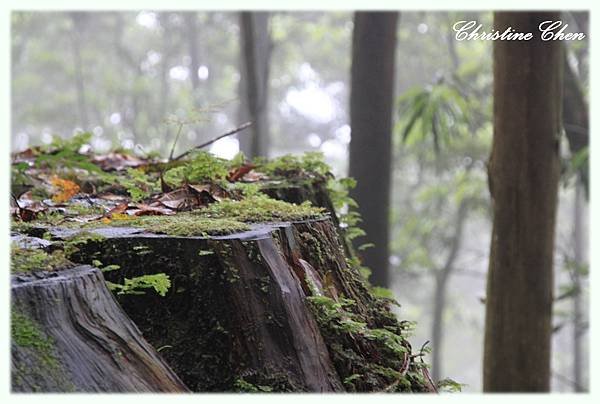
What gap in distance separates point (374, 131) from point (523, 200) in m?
1.32

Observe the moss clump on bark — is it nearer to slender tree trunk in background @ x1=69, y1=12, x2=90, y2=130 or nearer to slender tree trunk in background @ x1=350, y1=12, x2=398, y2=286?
slender tree trunk in background @ x1=350, y1=12, x2=398, y2=286

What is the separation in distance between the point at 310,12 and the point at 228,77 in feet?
11.0

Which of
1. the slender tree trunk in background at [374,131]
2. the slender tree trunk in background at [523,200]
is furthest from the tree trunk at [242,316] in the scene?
the slender tree trunk in background at [374,131]

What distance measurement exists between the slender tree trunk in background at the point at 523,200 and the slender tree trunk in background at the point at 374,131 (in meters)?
1.00

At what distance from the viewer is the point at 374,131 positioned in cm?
479

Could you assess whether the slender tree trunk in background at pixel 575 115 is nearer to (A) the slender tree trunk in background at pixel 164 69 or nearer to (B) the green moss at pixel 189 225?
(B) the green moss at pixel 189 225

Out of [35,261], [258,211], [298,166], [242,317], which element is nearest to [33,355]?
[35,261]

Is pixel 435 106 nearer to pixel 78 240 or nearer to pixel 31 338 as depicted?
pixel 78 240

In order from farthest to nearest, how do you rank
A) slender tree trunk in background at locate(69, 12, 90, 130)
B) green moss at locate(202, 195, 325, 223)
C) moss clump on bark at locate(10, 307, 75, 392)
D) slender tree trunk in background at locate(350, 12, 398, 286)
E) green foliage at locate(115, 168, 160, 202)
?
slender tree trunk in background at locate(69, 12, 90, 130) < slender tree trunk in background at locate(350, 12, 398, 286) < green foliage at locate(115, 168, 160, 202) < green moss at locate(202, 195, 325, 223) < moss clump on bark at locate(10, 307, 75, 392)

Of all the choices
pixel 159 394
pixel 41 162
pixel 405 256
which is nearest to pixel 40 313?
pixel 159 394

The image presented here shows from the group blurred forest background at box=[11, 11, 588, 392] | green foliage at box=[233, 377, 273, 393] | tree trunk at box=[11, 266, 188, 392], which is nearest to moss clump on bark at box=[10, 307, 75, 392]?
tree trunk at box=[11, 266, 188, 392]

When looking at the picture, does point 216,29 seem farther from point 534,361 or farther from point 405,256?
point 534,361

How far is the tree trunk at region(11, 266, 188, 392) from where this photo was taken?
1.31 m

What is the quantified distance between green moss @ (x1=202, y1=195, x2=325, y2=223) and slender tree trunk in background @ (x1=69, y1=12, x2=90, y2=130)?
18075 mm
